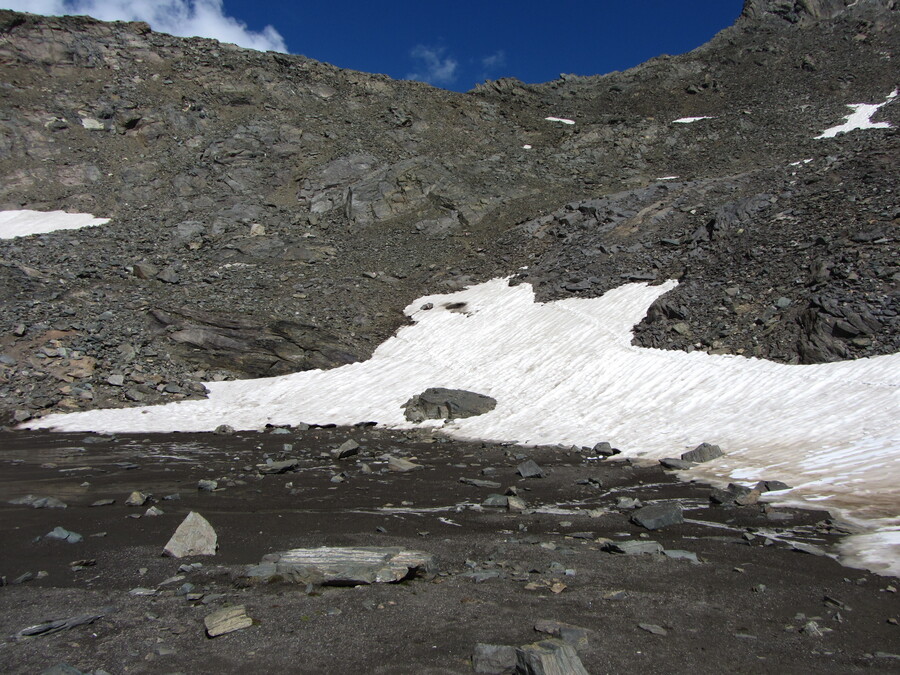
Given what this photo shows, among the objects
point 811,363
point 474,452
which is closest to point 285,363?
point 474,452

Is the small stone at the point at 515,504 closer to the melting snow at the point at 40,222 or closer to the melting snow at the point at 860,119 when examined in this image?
the melting snow at the point at 40,222

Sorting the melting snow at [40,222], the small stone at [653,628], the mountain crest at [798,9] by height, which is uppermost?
the mountain crest at [798,9]

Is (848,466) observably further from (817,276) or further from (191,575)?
(191,575)

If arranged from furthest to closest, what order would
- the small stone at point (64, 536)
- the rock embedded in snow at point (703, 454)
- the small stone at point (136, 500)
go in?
the rock embedded in snow at point (703, 454) < the small stone at point (136, 500) < the small stone at point (64, 536)

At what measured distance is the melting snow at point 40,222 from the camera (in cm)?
3319

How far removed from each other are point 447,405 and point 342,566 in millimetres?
12099

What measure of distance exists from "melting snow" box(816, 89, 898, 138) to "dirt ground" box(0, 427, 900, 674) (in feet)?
127

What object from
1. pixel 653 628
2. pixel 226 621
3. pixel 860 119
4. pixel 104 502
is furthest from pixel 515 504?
pixel 860 119

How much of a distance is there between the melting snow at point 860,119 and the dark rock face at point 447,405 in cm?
3323

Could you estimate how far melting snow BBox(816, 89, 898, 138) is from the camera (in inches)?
1491

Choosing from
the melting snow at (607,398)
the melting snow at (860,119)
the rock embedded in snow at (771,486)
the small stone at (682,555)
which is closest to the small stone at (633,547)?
the small stone at (682,555)

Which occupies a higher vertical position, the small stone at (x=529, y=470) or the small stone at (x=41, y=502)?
the small stone at (x=529, y=470)

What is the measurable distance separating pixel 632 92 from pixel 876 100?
63.6 feet

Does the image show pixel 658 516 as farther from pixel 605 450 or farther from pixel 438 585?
pixel 605 450
